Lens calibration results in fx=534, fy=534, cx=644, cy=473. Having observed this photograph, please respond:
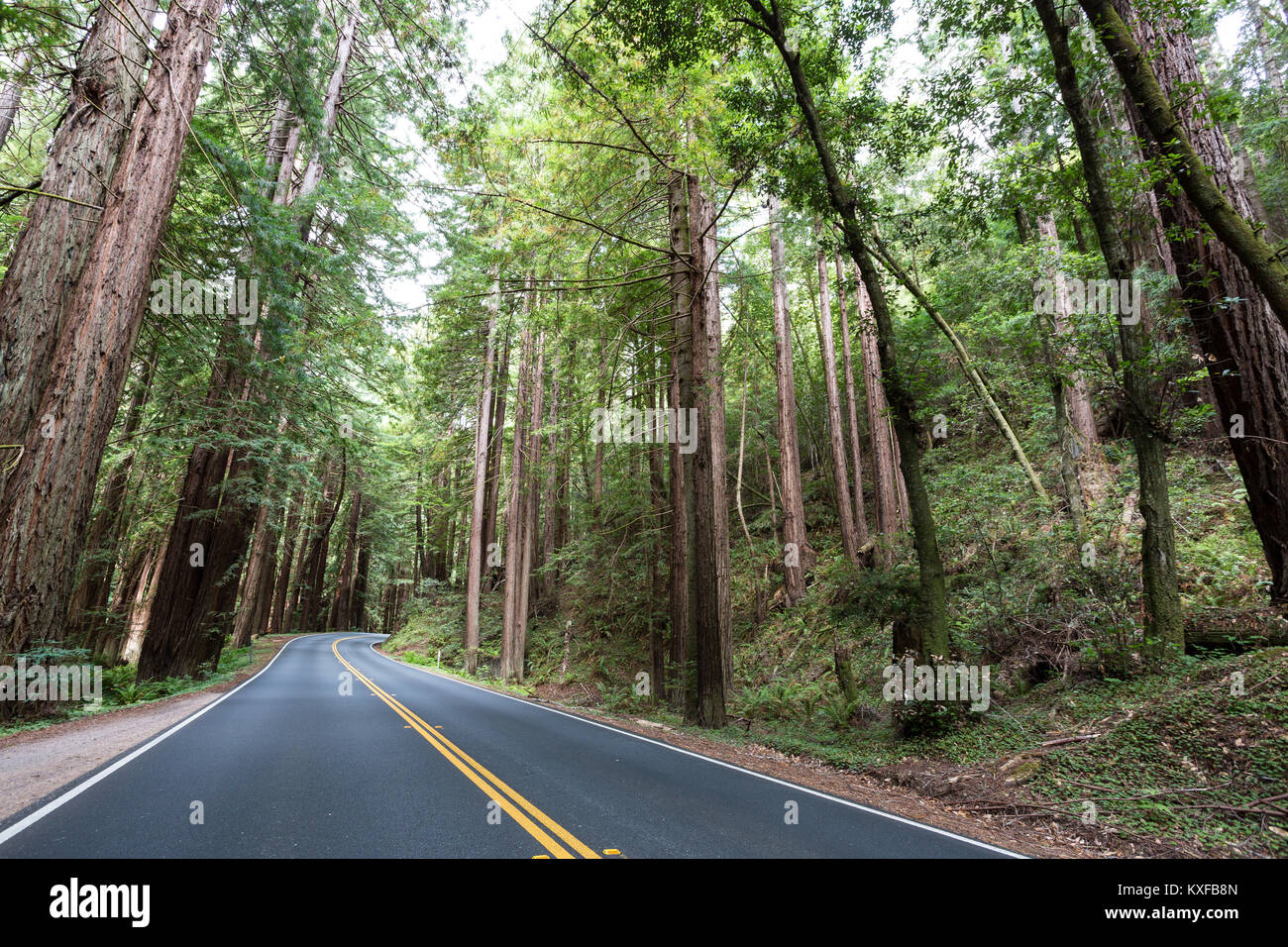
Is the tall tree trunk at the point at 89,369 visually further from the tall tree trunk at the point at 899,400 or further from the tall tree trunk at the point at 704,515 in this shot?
the tall tree trunk at the point at 899,400

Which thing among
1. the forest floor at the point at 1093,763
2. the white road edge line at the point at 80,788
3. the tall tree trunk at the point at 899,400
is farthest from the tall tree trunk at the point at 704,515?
the white road edge line at the point at 80,788

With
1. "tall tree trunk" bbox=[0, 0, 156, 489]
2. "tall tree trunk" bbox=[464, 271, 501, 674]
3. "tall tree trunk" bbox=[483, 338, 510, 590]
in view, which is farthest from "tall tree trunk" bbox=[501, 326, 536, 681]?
"tall tree trunk" bbox=[0, 0, 156, 489]

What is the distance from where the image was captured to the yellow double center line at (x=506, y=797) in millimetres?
3883

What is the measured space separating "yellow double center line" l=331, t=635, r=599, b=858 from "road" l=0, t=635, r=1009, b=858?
2cm

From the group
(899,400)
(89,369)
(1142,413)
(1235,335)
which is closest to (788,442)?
(899,400)

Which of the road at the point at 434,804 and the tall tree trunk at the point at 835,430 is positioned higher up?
the tall tree trunk at the point at 835,430

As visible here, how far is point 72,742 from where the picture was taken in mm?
7156

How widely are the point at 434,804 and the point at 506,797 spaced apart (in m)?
0.65

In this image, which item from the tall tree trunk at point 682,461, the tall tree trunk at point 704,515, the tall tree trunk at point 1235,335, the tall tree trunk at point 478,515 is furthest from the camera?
the tall tree trunk at point 478,515

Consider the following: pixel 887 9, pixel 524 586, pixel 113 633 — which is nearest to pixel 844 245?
pixel 887 9

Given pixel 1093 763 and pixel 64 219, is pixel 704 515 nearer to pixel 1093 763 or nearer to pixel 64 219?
pixel 1093 763

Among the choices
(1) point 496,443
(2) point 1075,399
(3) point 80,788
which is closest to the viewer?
(3) point 80,788

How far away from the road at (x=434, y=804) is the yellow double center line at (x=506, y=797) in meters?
0.02
